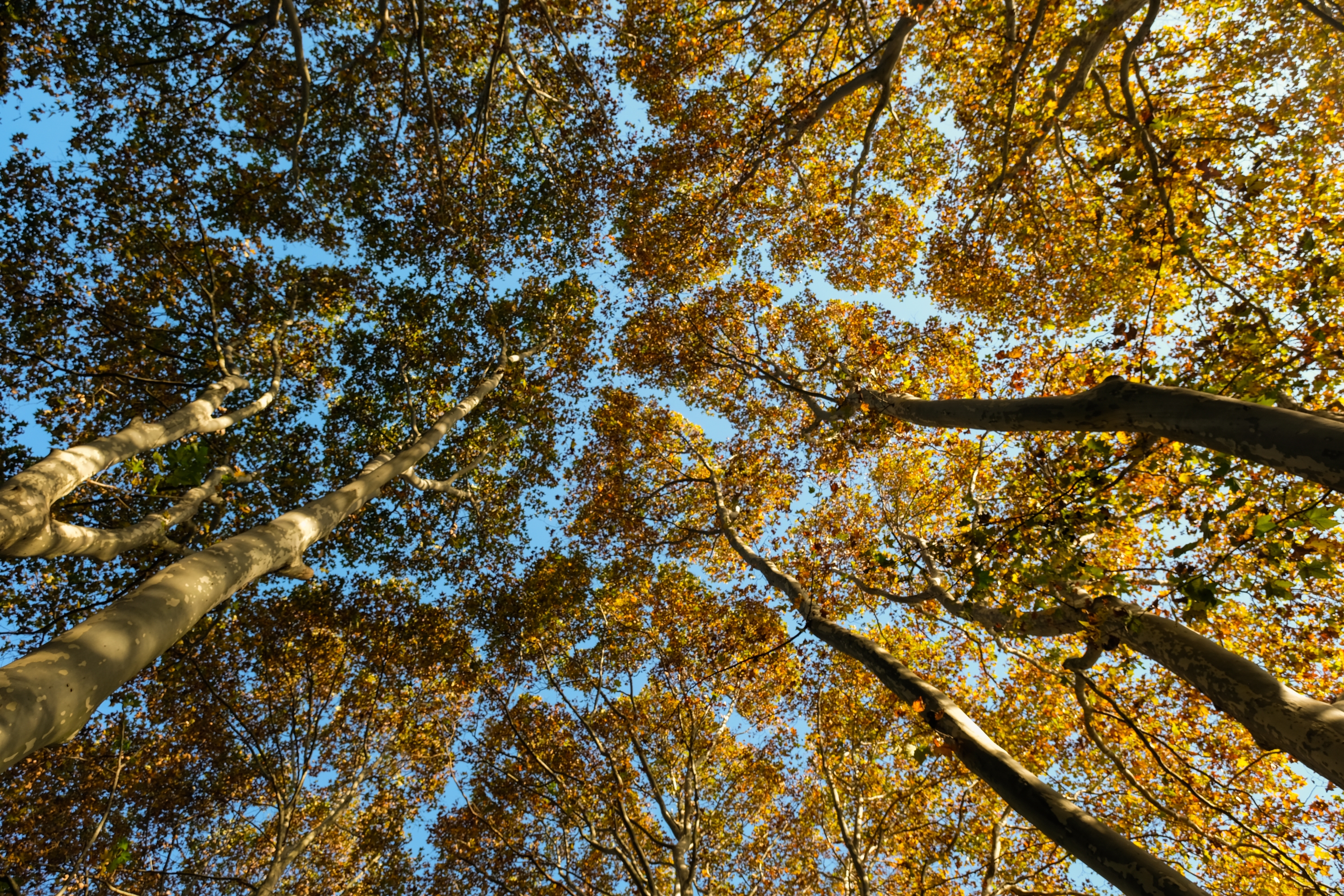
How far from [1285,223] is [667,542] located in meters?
11.6

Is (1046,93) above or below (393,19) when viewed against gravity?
below

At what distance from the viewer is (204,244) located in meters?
9.30

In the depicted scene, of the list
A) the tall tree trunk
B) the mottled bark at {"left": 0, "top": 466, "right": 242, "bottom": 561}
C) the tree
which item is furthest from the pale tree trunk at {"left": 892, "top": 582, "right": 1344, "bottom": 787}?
the tree

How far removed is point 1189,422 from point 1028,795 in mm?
3000

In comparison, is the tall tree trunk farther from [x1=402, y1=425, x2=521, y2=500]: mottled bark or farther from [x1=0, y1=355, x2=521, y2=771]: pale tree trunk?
[x1=402, y1=425, x2=521, y2=500]: mottled bark

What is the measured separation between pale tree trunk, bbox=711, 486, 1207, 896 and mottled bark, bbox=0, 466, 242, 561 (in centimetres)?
825

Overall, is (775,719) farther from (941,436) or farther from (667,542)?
(941,436)

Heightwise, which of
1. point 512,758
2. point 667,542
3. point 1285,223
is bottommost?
point 512,758

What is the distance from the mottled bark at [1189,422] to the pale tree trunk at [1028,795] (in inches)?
93.0

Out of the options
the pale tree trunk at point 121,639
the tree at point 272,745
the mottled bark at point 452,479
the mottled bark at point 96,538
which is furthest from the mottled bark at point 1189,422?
the tree at point 272,745

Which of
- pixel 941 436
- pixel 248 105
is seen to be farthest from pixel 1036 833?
pixel 248 105

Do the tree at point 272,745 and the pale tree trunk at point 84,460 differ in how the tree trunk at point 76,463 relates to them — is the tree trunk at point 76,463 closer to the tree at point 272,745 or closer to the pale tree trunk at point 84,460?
the pale tree trunk at point 84,460

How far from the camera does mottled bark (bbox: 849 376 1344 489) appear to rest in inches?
104

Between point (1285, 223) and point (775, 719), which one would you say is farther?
point (775, 719)
